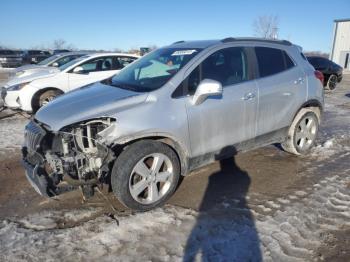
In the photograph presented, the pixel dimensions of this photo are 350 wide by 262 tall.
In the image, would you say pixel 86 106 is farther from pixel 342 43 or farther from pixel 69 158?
pixel 342 43

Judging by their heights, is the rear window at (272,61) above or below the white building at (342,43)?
above

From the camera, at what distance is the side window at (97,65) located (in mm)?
8953

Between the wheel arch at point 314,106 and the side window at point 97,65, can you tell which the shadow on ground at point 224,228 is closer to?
the wheel arch at point 314,106

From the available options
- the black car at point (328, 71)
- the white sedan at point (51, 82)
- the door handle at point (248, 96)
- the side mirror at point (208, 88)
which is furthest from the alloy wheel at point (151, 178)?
the black car at point (328, 71)

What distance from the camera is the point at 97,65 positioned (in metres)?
9.09

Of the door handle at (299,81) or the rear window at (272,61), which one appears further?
the door handle at (299,81)

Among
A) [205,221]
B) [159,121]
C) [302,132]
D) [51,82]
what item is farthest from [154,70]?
[51,82]

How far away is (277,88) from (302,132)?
1135 mm

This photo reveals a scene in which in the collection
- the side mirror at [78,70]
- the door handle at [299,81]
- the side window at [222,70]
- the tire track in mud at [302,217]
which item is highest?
the side window at [222,70]

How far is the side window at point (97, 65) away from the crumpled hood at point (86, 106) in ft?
17.5

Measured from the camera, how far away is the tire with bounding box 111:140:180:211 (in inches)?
129

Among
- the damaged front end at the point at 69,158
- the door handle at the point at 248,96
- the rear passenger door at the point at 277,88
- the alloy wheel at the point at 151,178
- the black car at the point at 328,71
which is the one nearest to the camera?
the damaged front end at the point at 69,158

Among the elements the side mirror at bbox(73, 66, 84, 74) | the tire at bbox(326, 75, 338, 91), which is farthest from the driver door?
the tire at bbox(326, 75, 338, 91)

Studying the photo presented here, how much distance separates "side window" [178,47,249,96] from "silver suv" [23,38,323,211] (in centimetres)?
1
